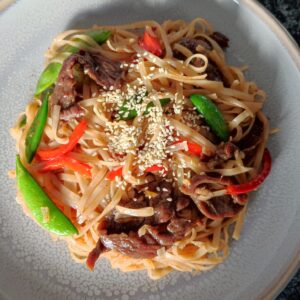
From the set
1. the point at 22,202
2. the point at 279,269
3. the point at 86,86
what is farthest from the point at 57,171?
the point at 279,269

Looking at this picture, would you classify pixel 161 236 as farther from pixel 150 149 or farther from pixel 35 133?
pixel 35 133

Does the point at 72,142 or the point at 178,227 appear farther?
the point at 72,142

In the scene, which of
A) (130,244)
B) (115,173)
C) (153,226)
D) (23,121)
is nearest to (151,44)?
(115,173)

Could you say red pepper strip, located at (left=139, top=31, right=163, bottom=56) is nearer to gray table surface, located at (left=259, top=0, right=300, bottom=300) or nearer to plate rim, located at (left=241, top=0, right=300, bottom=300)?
plate rim, located at (left=241, top=0, right=300, bottom=300)

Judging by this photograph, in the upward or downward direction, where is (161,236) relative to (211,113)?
downward

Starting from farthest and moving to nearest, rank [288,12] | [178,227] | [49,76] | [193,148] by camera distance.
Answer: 1. [288,12]
2. [49,76]
3. [193,148]
4. [178,227]

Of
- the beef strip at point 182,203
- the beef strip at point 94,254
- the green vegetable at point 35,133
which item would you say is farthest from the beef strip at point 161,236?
the green vegetable at point 35,133

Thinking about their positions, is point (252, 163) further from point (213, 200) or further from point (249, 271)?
point (249, 271)
